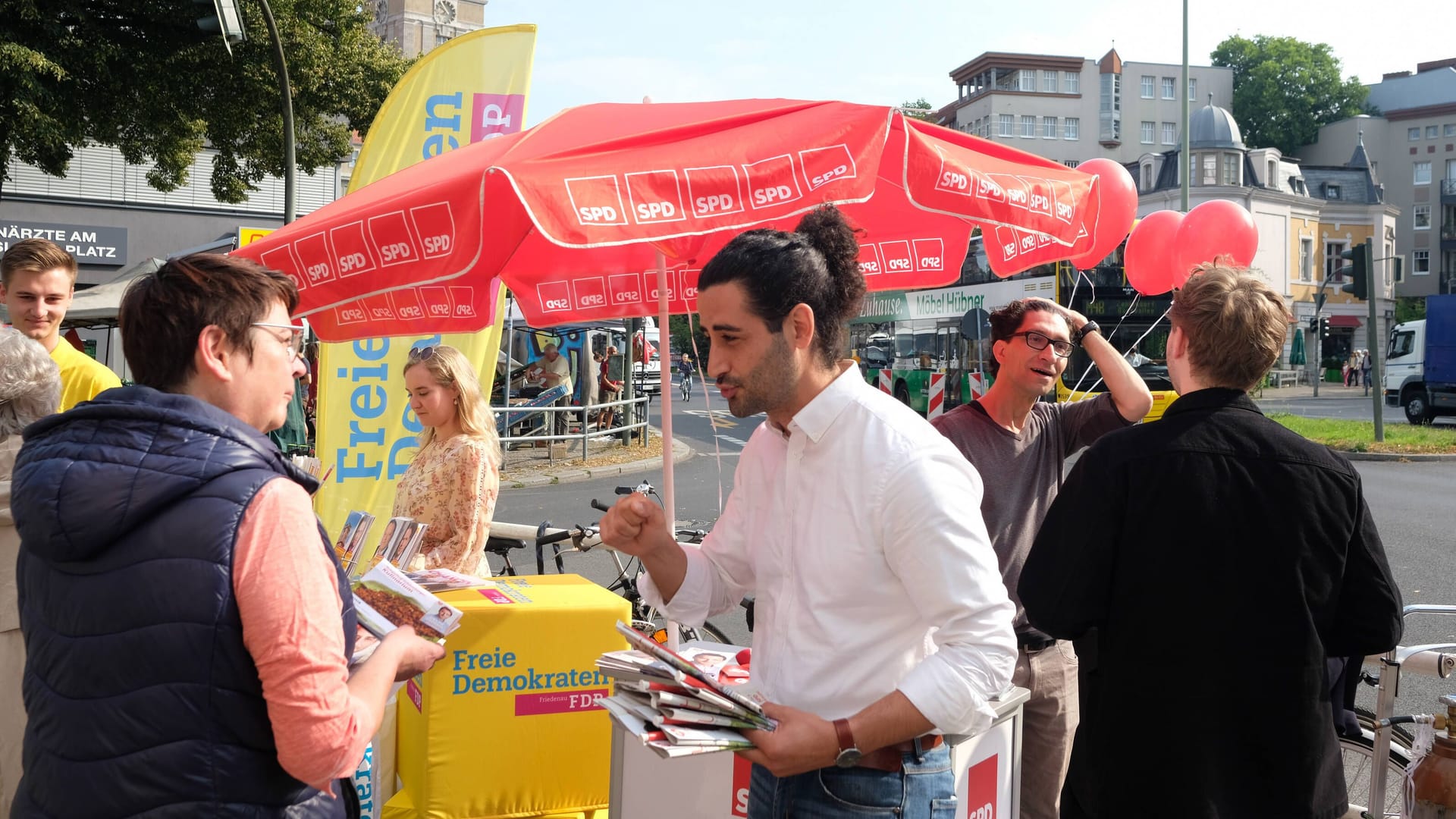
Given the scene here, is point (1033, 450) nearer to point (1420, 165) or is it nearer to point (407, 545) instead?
point (407, 545)

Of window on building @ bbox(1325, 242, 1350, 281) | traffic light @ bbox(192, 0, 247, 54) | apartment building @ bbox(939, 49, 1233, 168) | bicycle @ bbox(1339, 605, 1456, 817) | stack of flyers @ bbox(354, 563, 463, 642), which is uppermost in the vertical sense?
apartment building @ bbox(939, 49, 1233, 168)

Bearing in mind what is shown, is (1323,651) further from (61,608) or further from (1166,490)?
(61,608)

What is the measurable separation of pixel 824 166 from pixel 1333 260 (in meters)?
66.3

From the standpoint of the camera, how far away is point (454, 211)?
3.11 meters

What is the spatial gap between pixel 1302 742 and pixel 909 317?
24.4 m

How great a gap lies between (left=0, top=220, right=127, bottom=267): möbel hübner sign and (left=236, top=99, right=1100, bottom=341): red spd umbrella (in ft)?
84.6

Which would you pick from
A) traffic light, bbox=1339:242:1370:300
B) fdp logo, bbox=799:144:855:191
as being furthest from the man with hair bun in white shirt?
traffic light, bbox=1339:242:1370:300

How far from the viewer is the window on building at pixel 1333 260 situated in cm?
5912

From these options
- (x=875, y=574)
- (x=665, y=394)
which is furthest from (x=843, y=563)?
(x=665, y=394)

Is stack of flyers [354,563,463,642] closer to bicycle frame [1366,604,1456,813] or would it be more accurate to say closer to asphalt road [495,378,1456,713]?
asphalt road [495,378,1456,713]

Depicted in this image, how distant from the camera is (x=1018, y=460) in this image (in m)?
3.38

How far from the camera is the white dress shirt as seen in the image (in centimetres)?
171

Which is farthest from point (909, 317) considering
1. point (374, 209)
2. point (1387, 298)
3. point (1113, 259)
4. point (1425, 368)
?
point (1387, 298)

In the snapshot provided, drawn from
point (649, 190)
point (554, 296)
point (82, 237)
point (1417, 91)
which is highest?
point (1417, 91)
